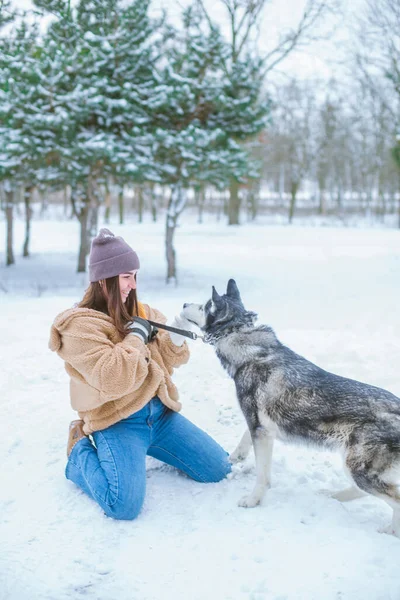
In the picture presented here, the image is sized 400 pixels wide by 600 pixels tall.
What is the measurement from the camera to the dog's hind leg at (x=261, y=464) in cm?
325

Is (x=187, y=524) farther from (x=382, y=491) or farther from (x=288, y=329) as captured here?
(x=288, y=329)

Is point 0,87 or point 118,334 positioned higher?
point 0,87

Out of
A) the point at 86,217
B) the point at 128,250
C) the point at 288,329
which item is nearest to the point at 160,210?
the point at 86,217

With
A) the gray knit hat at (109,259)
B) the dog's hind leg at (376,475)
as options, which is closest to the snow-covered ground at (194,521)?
the dog's hind leg at (376,475)

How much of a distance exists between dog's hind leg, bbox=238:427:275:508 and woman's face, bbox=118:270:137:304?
120cm

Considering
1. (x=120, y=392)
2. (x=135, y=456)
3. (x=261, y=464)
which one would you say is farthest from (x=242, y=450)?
(x=120, y=392)

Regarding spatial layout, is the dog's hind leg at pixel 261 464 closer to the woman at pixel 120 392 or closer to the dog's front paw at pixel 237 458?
the woman at pixel 120 392

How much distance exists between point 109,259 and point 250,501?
5.73ft

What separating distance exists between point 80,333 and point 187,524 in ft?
4.29

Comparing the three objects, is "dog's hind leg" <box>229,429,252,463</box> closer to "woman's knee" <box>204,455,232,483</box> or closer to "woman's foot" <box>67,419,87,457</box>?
"woman's knee" <box>204,455,232,483</box>

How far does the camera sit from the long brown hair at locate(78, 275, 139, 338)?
131 inches

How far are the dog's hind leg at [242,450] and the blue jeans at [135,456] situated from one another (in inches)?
6.9

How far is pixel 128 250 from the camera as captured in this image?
3.32 m

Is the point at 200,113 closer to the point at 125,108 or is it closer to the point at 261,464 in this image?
the point at 125,108
